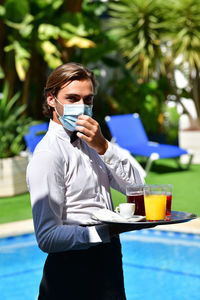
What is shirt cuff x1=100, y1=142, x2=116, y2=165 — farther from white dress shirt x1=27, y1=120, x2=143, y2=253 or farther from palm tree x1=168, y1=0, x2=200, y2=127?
palm tree x1=168, y1=0, x2=200, y2=127

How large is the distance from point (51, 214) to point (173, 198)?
6.32 meters

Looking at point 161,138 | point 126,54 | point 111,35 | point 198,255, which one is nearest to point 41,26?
point 111,35

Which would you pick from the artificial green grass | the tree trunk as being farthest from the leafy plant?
the tree trunk

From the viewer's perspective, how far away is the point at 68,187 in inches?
77.0

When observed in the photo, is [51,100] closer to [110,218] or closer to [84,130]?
[84,130]

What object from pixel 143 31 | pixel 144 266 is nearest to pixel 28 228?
pixel 144 266

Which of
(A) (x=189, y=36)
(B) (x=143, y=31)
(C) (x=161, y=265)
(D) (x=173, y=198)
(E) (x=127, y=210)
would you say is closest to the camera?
(E) (x=127, y=210)

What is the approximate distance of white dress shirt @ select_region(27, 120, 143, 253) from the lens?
1863 millimetres

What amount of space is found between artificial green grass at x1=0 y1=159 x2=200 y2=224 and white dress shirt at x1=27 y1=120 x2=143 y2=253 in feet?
16.3

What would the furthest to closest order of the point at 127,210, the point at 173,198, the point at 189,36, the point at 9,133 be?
1. the point at 189,36
2. the point at 9,133
3. the point at 173,198
4. the point at 127,210

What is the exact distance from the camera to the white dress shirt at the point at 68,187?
1.86 m

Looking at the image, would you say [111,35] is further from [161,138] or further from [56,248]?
[56,248]

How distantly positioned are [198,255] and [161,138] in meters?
9.11

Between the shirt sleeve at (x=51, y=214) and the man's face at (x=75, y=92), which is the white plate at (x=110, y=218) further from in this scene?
the man's face at (x=75, y=92)
